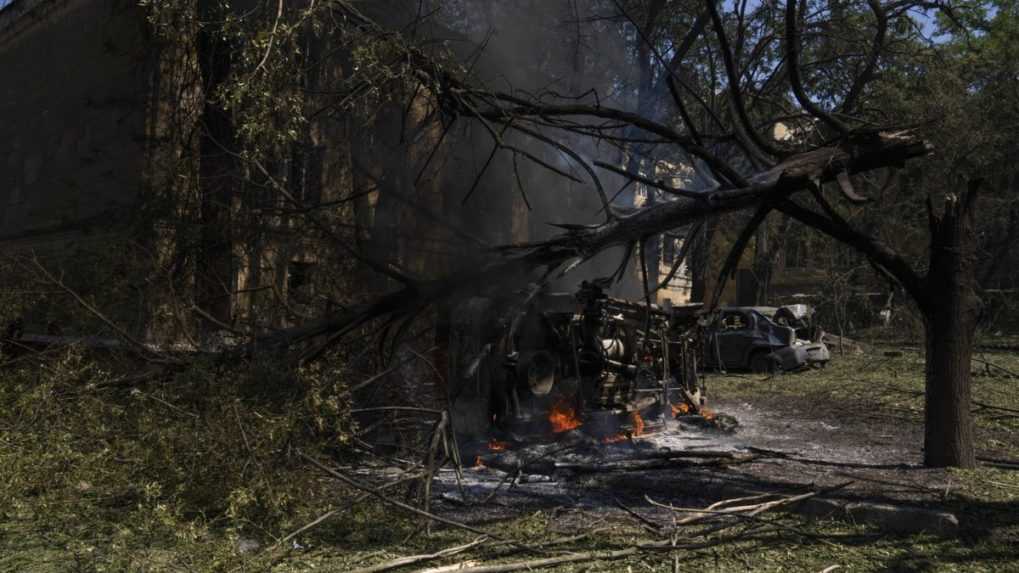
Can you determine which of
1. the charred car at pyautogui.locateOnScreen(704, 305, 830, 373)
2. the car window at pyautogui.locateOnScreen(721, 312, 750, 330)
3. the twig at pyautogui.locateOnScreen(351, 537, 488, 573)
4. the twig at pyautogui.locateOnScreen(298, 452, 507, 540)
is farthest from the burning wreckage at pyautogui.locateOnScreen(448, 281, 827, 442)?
the car window at pyautogui.locateOnScreen(721, 312, 750, 330)

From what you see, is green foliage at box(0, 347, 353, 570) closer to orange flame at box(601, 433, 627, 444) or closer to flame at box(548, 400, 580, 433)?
flame at box(548, 400, 580, 433)

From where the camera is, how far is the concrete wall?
46.0 feet

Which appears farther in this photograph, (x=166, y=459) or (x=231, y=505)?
(x=166, y=459)

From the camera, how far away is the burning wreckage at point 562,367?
892 centimetres

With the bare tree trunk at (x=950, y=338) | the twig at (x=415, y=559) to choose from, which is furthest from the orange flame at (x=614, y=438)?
the twig at (x=415, y=559)

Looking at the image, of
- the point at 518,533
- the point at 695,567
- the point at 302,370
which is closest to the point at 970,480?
the point at 695,567

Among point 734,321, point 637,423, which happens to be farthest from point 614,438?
point 734,321

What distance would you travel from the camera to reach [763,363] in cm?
1766

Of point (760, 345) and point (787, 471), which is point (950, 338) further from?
point (760, 345)

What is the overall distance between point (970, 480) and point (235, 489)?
5721 mm

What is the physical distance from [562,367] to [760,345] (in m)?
9.58

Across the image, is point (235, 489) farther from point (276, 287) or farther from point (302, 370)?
point (276, 287)

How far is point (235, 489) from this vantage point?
17.8 ft

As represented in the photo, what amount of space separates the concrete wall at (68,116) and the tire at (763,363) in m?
12.5
